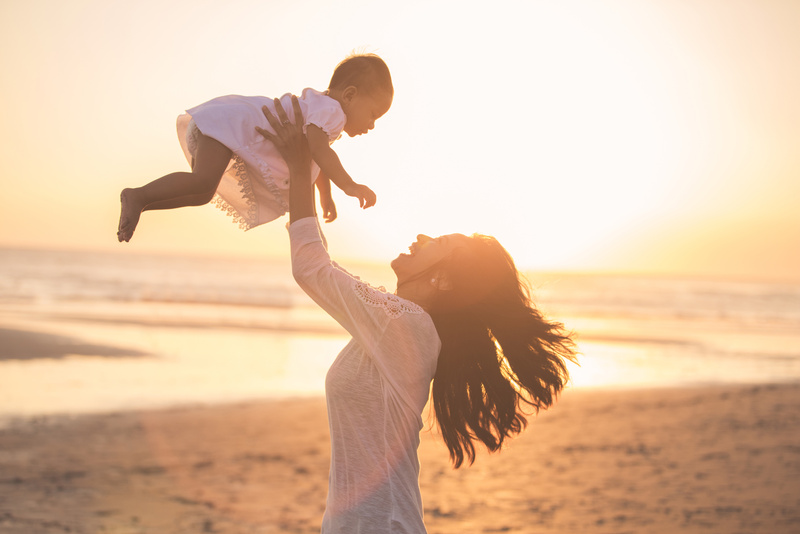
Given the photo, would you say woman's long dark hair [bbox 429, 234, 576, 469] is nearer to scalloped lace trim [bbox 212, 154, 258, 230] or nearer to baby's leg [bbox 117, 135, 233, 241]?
scalloped lace trim [bbox 212, 154, 258, 230]

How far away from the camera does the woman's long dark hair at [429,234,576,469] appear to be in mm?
2785

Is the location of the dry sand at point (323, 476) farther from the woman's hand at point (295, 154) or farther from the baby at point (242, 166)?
the woman's hand at point (295, 154)

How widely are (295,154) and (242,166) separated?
333 millimetres

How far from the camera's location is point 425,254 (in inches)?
108

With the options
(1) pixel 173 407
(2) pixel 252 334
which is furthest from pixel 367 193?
(2) pixel 252 334

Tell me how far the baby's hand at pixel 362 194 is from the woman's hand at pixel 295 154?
0.52 ft

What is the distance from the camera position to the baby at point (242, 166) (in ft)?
8.86

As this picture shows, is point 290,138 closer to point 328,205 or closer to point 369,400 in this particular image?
point 328,205

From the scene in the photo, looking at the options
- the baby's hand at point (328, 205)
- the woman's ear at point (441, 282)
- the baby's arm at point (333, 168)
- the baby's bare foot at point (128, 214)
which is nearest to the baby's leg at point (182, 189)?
the baby's bare foot at point (128, 214)

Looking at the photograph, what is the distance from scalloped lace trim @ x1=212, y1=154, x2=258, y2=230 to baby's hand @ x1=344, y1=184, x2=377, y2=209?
1.31 feet

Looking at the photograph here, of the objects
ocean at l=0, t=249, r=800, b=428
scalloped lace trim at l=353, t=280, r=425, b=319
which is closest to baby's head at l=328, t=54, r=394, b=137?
scalloped lace trim at l=353, t=280, r=425, b=319

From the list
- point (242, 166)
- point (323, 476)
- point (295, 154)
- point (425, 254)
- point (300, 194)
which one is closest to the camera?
point (300, 194)

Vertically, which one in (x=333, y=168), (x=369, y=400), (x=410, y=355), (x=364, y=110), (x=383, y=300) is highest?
(x=364, y=110)

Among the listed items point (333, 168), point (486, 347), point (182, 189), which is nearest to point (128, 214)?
point (182, 189)
